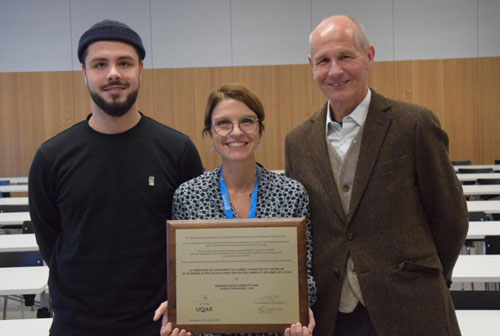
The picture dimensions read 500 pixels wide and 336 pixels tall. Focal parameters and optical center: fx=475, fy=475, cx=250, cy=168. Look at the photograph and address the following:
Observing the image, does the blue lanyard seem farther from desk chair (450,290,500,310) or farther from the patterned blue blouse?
desk chair (450,290,500,310)

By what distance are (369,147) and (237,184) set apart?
584mm

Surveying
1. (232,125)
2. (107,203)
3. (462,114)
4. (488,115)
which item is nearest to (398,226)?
(232,125)

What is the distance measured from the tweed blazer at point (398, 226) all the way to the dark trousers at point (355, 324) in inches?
2.0

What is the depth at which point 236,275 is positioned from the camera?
182 centimetres

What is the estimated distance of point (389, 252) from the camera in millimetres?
1857

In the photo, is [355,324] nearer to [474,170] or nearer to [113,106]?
[113,106]

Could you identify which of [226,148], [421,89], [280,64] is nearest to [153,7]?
[280,64]

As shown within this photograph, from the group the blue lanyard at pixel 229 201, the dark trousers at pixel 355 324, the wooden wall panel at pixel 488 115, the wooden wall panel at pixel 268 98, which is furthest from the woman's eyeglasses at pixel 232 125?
the wooden wall panel at pixel 488 115

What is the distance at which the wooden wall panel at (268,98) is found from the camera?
11828 millimetres

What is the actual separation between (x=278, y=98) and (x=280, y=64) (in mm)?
845

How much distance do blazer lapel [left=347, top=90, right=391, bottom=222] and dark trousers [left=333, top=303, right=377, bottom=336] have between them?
15.0 inches

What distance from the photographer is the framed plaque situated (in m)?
1.79

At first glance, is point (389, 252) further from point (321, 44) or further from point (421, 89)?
point (421, 89)

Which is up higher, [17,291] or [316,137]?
[316,137]
